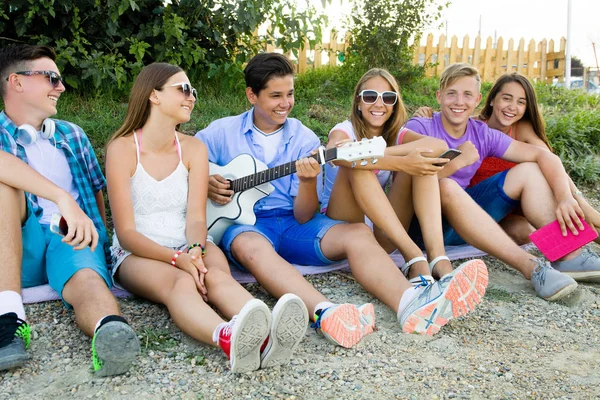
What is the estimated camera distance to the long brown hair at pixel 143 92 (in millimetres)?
3072

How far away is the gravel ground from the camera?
7.42 ft

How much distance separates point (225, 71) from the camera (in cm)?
569

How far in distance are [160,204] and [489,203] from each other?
1.96 metres

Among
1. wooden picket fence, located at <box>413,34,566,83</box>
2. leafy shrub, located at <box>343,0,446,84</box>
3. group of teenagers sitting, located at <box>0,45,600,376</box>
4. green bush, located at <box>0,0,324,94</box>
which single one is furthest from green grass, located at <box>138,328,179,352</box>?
→ wooden picket fence, located at <box>413,34,566,83</box>

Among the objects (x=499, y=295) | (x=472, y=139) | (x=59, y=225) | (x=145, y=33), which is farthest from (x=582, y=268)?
(x=145, y=33)

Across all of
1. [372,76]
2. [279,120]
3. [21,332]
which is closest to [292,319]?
[21,332]

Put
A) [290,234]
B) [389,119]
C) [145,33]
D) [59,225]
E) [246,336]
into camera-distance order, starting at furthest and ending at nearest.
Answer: [145,33]
[389,119]
[290,234]
[59,225]
[246,336]

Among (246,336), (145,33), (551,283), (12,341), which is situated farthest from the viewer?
(145,33)

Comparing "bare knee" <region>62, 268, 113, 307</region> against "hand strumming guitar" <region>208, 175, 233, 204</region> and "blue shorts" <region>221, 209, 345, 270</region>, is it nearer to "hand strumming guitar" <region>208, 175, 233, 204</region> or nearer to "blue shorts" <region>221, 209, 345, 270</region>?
"blue shorts" <region>221, 209, 345, 270</region>

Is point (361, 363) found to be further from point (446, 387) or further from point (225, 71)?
point (225, 71)

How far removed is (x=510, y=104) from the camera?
154 inches

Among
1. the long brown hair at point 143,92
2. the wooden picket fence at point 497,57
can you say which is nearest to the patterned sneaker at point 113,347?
the long brown hair at point 143,92

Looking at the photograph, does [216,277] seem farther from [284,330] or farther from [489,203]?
[489,203]

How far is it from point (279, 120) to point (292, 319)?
1.49 metres
